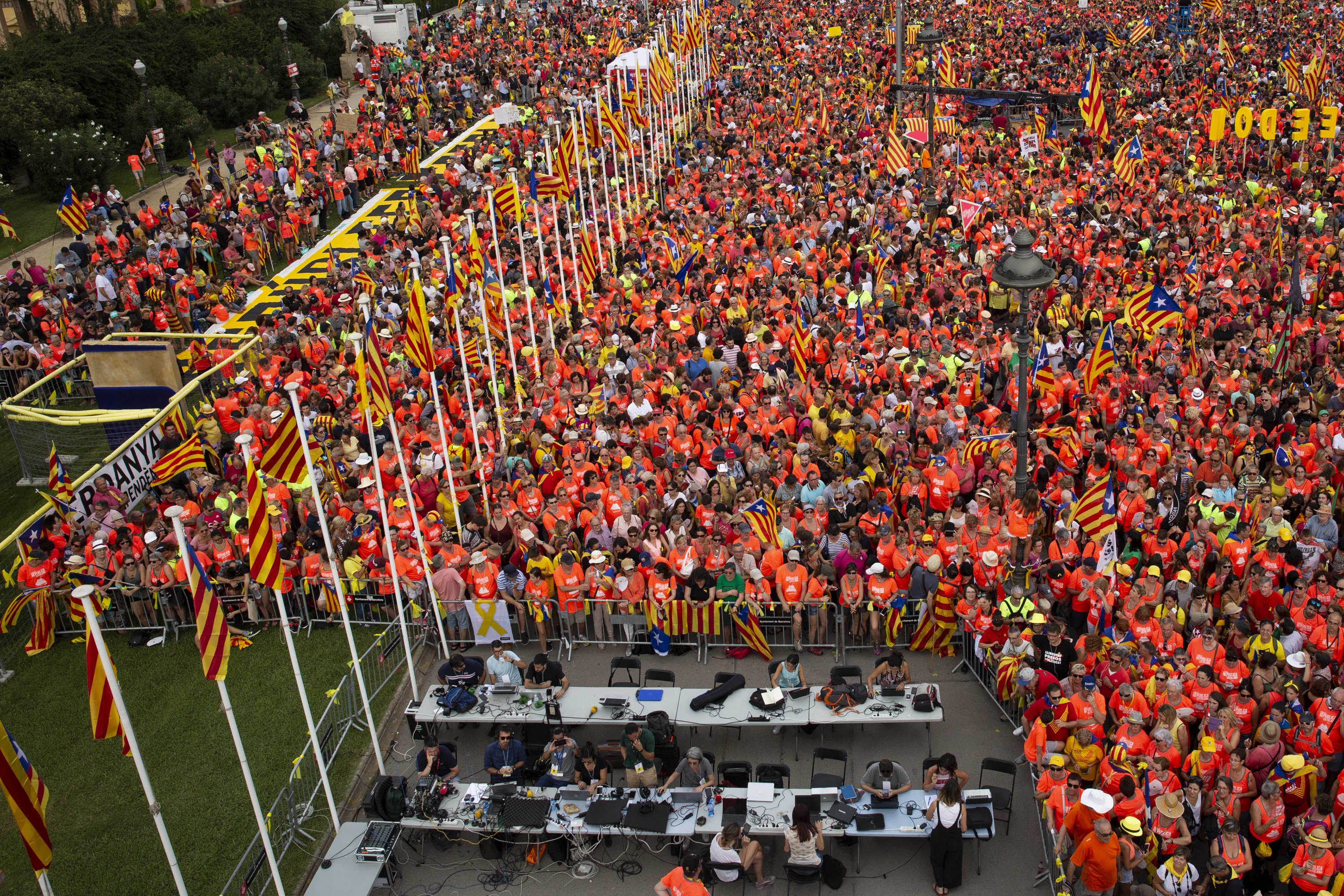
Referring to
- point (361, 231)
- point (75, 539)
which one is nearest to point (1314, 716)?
point (75, 539)

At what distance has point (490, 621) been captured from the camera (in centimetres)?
1594

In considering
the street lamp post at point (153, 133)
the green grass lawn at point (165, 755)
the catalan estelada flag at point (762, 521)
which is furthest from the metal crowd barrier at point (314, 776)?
the street lamp post at point (153, 133)

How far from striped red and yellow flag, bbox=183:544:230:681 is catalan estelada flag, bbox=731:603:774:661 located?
265 inches

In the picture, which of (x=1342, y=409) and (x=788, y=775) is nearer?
(x=788, y=775)

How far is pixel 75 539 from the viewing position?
58.6 feet

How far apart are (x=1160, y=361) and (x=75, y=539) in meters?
17.6

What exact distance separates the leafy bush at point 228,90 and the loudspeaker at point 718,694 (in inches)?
1785

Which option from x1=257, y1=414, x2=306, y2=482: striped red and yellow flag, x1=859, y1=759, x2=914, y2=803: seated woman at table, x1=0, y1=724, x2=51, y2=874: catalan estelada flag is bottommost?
x1=859, y1=759, x2=914, y2=803: seated woman at table

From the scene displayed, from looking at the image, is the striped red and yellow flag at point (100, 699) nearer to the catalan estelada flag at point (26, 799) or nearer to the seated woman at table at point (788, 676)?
the catalan estelada flag at point (26, 799)

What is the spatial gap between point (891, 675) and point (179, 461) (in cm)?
1165

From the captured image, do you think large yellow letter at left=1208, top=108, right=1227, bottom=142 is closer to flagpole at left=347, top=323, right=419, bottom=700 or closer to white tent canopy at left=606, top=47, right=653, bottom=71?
white tent canopy at left=606, top=47, right=653, bottom=71

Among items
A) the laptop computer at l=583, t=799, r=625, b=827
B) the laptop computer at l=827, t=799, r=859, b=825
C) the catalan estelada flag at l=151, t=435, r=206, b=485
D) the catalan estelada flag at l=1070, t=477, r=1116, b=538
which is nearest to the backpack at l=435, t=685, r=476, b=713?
Result: the laptop computer at l=583, t=799, r=625, b=827

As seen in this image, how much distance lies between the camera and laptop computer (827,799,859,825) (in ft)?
38.9

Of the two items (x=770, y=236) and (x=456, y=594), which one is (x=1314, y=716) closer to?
(x=456, y=594)
